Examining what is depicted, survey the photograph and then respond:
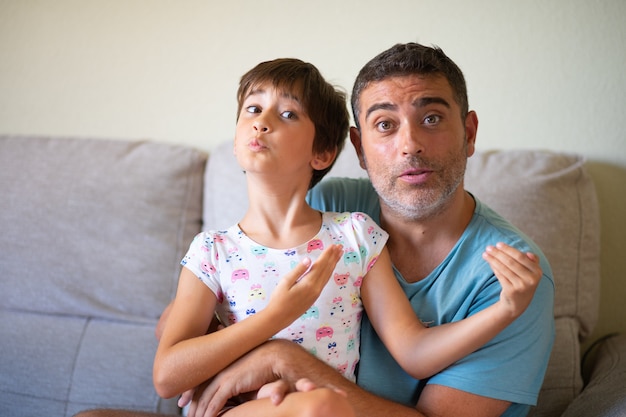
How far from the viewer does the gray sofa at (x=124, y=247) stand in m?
1.71

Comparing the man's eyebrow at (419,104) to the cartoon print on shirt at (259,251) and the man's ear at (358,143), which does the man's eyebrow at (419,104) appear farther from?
the cartoon print on shirt at (259,251)

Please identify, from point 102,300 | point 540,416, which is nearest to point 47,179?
point 102,300

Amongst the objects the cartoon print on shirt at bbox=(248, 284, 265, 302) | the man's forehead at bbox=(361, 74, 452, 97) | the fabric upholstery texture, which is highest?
the man's forehead at bbox=(361, 74, 452, 97)

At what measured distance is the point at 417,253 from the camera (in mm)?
1419

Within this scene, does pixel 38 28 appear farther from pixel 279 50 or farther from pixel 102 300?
pixel 102 300

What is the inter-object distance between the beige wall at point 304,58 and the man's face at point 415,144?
0.67m

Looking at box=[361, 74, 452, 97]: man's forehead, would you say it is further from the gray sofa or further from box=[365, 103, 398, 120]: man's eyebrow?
the gray sofa

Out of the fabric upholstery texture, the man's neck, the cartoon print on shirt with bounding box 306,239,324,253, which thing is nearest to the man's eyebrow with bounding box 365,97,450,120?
the man's neck

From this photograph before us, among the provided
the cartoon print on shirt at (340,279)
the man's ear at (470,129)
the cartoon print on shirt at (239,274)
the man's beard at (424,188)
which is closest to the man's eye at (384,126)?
the man's beard at (424,188)

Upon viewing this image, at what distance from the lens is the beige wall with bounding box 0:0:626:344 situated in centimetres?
190

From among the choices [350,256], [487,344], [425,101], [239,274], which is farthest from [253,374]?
[425,101]

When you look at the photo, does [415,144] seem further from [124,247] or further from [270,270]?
[124,247]

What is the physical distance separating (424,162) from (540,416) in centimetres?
81

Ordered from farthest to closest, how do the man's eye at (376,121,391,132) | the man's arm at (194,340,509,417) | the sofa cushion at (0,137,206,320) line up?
the sofa cushion at (0,137,206,320) < the man's eye at (376,121,391,132) < the man's arm at (194,340,509,417)
